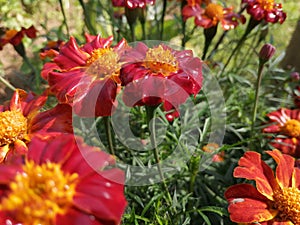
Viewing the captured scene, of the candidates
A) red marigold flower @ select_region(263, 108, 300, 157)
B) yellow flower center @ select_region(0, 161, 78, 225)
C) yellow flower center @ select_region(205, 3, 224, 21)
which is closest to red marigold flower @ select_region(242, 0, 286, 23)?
yellow flower center @ select_region(205, 3, 224, 21)

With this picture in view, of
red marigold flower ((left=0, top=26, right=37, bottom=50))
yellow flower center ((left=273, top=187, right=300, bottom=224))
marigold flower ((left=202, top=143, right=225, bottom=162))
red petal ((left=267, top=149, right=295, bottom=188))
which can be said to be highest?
red marigold flower ((left=0, top=26, right=37, bottom=50))

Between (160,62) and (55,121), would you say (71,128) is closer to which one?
(55,121)

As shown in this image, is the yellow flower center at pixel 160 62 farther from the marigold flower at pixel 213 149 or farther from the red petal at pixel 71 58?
the marigold flower at pixel 213 149

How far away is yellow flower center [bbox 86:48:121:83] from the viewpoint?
856mm

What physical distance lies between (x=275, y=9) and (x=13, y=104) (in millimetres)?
908

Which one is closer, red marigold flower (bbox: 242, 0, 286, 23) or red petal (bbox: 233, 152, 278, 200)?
red petal (bbox: 233, 152, 278, 200)

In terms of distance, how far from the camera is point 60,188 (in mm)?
506

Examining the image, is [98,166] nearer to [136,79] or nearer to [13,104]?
[136,79]

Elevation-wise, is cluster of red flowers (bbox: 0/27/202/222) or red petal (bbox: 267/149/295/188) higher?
cluster of red flowers (bbox: 0/27/202/222)

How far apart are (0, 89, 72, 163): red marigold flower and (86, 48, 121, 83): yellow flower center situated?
0.36 feet

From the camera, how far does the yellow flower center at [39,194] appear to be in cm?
48

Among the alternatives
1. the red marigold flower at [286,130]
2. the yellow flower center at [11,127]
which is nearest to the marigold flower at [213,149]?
the red marigold flower at [286,130]

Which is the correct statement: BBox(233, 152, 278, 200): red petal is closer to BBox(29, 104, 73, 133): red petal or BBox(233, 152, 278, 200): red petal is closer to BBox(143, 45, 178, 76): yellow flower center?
BBox(143, 45, 178, 76): yellow flower center

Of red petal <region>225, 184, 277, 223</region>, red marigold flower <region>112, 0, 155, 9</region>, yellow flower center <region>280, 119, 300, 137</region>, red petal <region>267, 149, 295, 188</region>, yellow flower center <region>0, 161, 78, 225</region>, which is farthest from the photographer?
yellow flower center <region>280, 119, 300, 137</region>
